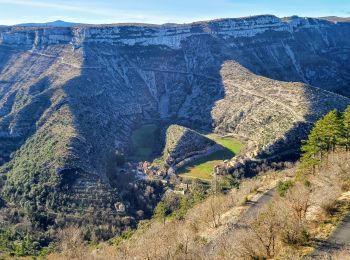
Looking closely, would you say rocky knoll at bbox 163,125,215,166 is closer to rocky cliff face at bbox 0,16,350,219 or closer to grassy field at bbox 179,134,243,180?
grassy field at bbox 179,134,243,180

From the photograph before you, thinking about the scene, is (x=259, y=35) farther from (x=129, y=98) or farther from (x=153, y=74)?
(x=129, y=98)

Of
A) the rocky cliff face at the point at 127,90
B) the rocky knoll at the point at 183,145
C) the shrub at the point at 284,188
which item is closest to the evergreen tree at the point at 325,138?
the shrub at the point at 284,188

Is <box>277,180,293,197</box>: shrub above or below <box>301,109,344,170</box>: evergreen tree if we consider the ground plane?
below

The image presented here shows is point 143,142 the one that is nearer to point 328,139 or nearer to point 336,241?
point 328,139

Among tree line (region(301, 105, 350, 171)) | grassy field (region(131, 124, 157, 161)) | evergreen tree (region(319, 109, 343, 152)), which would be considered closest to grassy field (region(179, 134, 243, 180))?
grassy field (region(131, 124, 157, 161))

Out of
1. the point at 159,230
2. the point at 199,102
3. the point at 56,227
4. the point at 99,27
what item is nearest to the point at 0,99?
the point at 99,27

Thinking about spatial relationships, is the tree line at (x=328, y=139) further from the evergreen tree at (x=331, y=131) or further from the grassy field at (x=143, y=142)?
the grassy field at (x=143, y=142)

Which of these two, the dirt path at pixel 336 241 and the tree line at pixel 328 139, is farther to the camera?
the tree line at pixel 328 139
